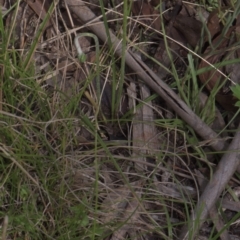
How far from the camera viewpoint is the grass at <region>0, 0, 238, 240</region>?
1.46m

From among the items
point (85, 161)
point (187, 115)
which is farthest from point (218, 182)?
point (85, 161)

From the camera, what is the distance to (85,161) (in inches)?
60.6

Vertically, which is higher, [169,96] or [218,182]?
[169,96]

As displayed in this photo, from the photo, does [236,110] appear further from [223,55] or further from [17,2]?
[17,2]

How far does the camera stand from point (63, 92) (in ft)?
5.08

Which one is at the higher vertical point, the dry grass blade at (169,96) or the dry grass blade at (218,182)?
the dry grass blade at (169,96)

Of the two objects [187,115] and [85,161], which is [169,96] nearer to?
[187,115]

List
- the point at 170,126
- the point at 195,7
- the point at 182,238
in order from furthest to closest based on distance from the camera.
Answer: the point at 195,7 → the point at 170,126 → the point at 182,238

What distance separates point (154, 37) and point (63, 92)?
36 cm

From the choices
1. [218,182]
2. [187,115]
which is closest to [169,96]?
[187,115]

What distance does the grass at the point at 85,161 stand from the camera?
57.4 inches

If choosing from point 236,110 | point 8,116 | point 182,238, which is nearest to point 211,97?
point 236,110

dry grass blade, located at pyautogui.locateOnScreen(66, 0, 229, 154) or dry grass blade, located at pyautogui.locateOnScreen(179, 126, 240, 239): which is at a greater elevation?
dry grass blade, located at pyautogui.locateOnScreen(66, 0, 229, 154)

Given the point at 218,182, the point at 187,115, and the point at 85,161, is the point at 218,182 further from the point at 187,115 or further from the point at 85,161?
the point at 85,161
